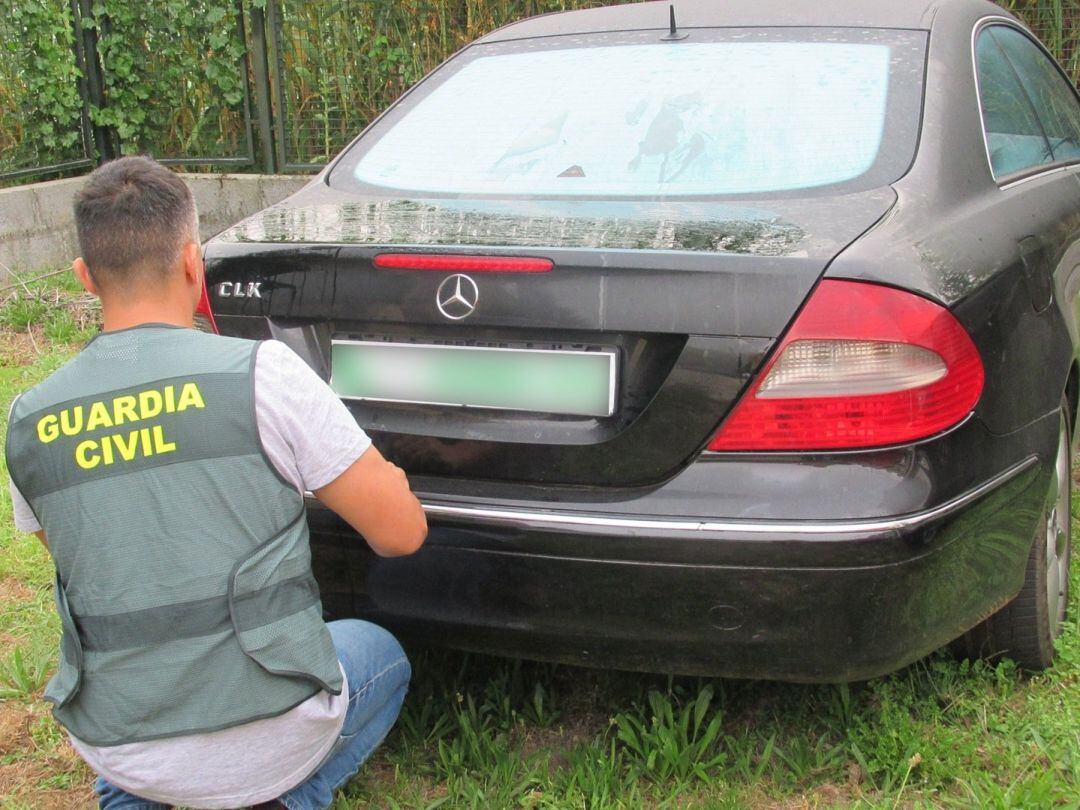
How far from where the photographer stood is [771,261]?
6.55ft

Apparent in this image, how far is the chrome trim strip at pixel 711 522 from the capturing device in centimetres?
194

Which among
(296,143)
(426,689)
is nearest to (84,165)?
(296,143)

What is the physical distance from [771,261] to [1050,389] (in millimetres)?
856

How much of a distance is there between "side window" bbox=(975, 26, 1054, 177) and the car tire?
2.02 feet

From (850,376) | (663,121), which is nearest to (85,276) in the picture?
(850,376)

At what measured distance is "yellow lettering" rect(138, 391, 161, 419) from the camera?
1.69 m

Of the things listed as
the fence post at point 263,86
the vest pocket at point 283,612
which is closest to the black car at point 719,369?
the vest pocket at point 283,612

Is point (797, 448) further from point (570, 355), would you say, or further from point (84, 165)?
point (84, 165)

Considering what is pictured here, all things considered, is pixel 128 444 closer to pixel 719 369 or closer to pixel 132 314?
pixel 132 314

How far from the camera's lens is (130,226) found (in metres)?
1.76

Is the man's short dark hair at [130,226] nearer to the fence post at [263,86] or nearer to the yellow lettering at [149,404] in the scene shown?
the yellow lettering at [149,404]

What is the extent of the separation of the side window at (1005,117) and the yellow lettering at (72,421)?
6.53ft

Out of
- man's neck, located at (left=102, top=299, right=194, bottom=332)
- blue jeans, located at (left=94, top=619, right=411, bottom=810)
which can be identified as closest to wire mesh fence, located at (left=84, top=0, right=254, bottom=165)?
blue jeans, located at (left=94, top=619, right=411, bottom=810)

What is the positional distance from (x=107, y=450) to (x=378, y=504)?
0.44 m
